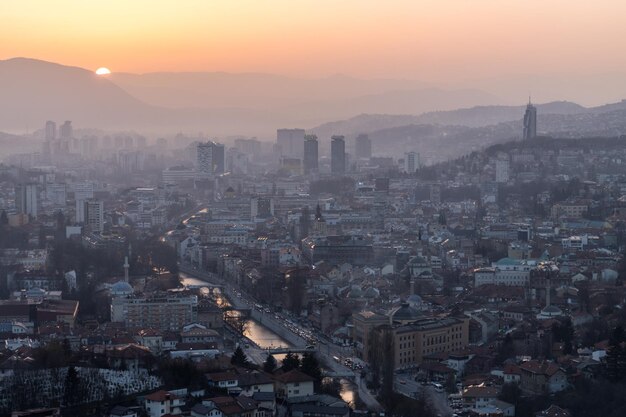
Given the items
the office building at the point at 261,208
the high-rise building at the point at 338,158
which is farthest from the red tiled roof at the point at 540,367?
the high-rise building at the point at 338,158

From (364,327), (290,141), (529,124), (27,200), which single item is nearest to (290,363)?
(364,327)

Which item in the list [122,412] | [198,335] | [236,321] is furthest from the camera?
[236,321]

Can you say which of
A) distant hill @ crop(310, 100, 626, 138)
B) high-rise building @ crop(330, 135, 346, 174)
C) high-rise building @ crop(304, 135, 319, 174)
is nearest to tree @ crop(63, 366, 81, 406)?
high-rise building @ crop(330, 135, 346, 174)

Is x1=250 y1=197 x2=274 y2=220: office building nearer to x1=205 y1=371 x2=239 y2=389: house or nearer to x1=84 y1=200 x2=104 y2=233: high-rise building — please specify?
x1=84 y1=200 x2=104 y2=233: high-rise building

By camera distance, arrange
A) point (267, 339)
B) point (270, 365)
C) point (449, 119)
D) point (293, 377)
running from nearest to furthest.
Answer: point (293, 377)
point (270, 365)
point (267, 339)
point (449, 119)

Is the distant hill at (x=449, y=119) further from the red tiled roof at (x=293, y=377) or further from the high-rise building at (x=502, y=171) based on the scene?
the red tiled roof at (x=293, y=377)

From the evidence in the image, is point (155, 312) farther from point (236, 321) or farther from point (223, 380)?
point (223, 380)

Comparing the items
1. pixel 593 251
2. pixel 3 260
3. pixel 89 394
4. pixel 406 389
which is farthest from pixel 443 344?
pixel 3 260
